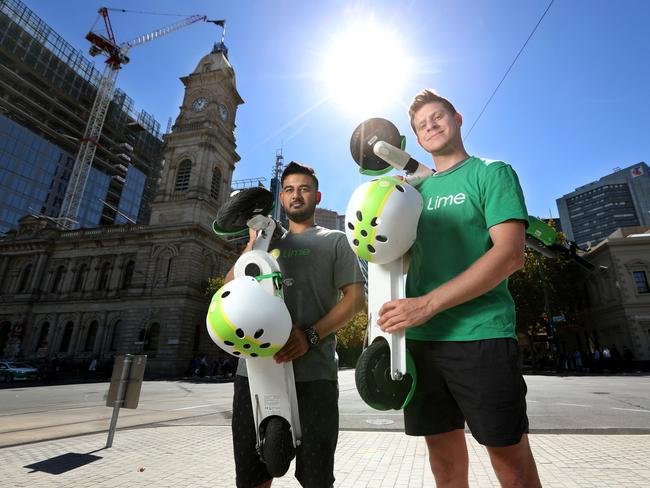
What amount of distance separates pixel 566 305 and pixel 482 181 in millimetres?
37053

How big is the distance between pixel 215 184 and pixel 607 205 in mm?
132202

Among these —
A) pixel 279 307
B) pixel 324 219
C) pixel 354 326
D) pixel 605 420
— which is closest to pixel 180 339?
pixel 354 326

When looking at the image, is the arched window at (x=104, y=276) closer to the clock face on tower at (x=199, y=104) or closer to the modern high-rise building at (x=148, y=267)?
the modern high-rise building at (x=148, y=267)

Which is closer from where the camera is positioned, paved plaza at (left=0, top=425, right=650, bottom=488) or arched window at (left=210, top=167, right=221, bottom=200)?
paved plaza at (left=0, top=425, right=650, bottom=488)

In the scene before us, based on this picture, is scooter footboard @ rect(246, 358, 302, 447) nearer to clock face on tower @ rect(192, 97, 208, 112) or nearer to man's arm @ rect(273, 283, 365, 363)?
man's arm @ rect(273, 283, 365, 363)

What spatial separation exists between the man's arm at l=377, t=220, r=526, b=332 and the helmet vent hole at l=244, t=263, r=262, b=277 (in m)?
0.77

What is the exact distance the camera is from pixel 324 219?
3497 inches

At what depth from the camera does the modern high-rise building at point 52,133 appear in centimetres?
5875

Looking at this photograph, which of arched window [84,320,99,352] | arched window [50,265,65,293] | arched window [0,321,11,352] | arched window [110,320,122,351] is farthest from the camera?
arched window [50,265,65,293]

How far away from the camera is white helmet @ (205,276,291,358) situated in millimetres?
1668

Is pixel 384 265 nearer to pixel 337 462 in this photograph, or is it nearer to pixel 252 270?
pixel 252 270

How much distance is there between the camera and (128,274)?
38.0 meters

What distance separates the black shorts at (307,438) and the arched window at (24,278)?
51401 millimetres

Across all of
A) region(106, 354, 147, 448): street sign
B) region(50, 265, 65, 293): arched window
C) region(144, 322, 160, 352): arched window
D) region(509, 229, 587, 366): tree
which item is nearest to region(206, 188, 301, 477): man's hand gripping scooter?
region(106, 354, 147, 448): street sign
